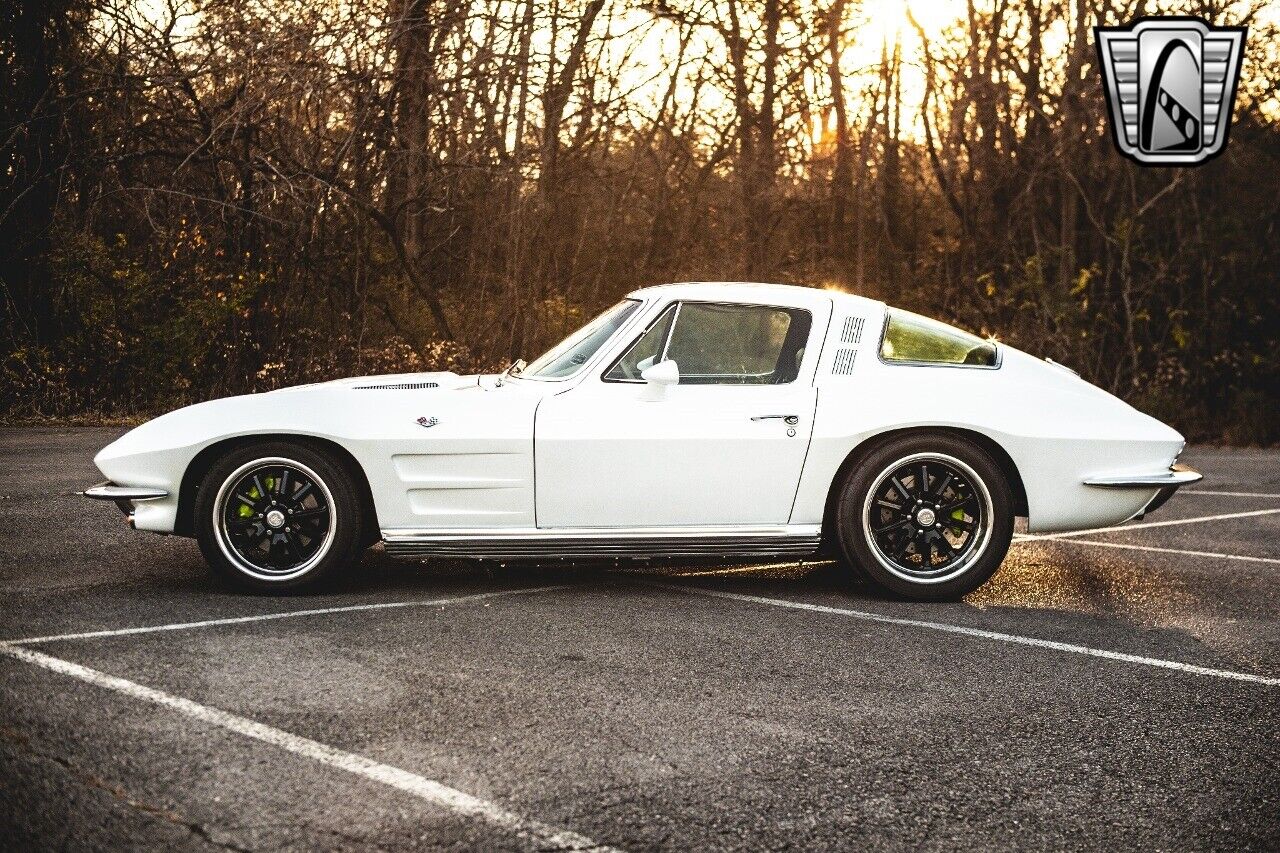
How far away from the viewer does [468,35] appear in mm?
15617

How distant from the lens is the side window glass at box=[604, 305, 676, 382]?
611cm

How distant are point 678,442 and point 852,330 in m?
1.02

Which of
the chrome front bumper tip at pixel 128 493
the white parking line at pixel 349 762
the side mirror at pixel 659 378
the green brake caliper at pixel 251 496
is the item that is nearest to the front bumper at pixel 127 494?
the chrome front bumper tip at pixel 128 493

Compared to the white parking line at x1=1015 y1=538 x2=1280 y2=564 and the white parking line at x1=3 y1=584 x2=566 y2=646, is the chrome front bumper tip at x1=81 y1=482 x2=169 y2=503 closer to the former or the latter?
the white parking line at x1=3 y1=584 x2=566 y2=646

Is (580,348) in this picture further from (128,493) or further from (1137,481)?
(1137,481)

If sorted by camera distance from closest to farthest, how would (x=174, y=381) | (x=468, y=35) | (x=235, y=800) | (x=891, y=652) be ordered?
(x=235, y=800) → (x=891, y=652) → (x=174, y=381) → (x=468, y=35)

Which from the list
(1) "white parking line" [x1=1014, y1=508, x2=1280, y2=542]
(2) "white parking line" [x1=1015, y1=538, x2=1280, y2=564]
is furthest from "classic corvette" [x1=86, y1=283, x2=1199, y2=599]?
(1) "white parking line" [x1=1014, y1=508, x2=1280, y2=542]

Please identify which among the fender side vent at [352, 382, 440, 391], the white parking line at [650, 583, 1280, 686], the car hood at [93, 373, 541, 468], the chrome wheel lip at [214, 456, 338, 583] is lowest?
the white parking line at [650, 583, 1280, 686]

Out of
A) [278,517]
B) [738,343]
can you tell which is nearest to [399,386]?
[278,517]

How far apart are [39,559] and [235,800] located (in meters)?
3.85

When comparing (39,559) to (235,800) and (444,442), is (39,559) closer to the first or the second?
(444,442)

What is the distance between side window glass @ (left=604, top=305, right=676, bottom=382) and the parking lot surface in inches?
40.0

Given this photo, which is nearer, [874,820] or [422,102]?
[874,820]

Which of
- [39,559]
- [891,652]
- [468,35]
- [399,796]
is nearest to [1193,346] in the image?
[468,35]
